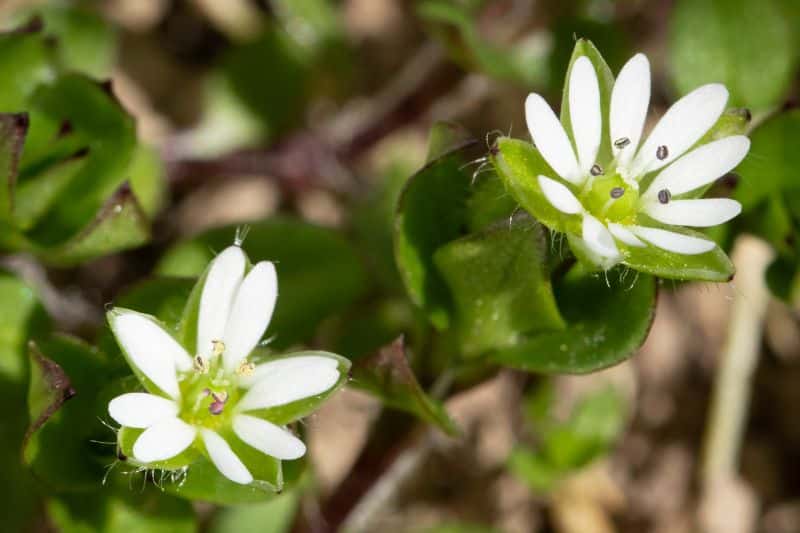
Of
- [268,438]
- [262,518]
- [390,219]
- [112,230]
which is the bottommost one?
[262,518]

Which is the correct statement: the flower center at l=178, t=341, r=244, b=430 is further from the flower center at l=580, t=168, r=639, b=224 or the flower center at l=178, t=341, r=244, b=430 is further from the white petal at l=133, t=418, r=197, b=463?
the flower center at l=580, t=168, r=639, b=224

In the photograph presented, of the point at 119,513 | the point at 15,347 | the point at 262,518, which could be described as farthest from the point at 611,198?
the point at 262,518

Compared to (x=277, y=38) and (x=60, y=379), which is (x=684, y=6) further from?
(x=60, y=379)

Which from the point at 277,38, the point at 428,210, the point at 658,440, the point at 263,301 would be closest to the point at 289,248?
the point at 428,210

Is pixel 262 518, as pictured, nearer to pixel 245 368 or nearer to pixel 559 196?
pixel 245 368

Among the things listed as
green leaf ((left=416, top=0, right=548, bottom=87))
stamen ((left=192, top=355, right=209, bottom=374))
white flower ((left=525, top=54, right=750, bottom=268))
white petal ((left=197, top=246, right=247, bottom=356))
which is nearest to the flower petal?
white flower ((left=525, top=54, right=750, bottom=268))

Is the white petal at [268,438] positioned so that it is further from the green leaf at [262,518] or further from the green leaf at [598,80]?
the green leaf at [262,518]
